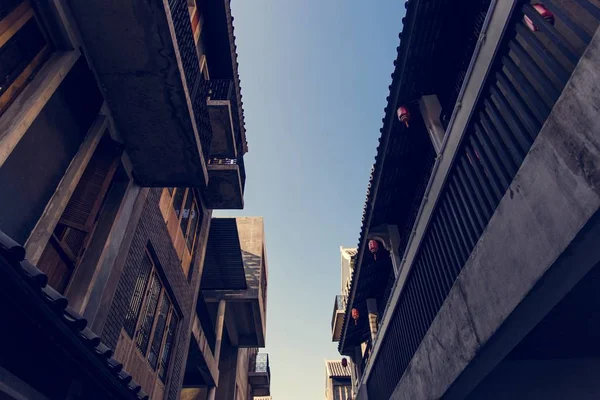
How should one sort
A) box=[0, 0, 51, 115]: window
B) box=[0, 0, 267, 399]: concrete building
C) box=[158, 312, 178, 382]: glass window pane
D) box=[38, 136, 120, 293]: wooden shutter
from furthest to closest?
1. box=[158, 312, 178, 382]: glass window pane
2. box=[38, 136, 120, 293]: wooden shutter
3. box=[0, 0, 51, 115]: window
4. box=[0, 0, 267, 399]: concrete building

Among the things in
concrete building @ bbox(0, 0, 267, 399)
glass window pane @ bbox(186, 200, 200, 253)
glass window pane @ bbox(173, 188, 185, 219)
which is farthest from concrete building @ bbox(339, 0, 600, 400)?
glass window pane @ bbox(186, 200, 200, 253)

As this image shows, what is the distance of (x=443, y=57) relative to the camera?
298 inches

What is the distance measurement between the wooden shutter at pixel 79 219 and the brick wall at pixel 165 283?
1.21m

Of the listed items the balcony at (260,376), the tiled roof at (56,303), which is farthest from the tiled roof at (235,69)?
the balcony at (260,376)

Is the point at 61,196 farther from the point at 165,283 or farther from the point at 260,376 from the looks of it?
the point at 260,376

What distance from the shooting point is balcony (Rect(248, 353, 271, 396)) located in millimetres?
26547

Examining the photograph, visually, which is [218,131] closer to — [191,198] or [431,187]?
[191,198]

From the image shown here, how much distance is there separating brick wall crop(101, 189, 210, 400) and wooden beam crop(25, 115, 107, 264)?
229 cm

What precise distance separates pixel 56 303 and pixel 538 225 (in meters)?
4.81

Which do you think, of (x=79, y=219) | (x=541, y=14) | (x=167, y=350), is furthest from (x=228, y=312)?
(x=541, y=14)

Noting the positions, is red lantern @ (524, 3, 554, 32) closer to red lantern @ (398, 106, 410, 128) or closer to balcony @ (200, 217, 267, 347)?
red lantern @ (398, 106, 410, 128)

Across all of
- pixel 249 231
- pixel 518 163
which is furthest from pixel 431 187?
pixel 249 231

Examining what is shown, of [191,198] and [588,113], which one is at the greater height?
[191,198]

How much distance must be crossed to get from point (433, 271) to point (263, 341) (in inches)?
702
